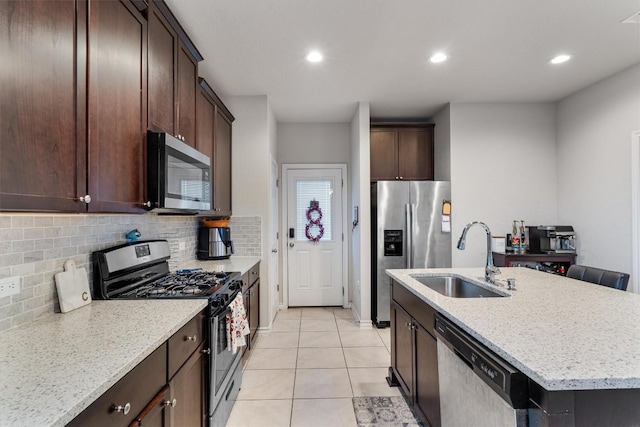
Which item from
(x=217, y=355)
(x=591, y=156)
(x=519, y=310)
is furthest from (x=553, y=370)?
(x=591, y=156)

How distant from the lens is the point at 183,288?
1.85m

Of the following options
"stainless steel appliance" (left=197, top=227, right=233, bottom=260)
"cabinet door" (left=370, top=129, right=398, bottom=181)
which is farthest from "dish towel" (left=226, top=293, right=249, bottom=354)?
"cabinet door" (left=370, top=129, right=398, bottom=181)

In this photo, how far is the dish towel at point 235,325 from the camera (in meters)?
1.94

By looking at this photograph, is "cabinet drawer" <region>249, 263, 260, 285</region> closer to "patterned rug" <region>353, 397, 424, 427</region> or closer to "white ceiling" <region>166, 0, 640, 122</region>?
"patterned rug" <region>353, 397, 424, 427</region>

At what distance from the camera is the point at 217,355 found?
5.78 feet

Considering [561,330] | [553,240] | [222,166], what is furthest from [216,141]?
[553,240]

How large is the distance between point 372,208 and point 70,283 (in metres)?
3.12

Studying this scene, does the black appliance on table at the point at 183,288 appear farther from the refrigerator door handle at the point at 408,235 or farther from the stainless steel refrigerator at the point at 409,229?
the refrigerator door handle at the point at 408,235

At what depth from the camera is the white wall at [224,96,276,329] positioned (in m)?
3.41

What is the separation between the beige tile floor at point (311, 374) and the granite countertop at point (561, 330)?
1052mm

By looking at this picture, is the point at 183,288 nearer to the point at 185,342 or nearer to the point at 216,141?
the point at 185,342

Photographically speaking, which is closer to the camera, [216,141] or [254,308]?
[216,141]

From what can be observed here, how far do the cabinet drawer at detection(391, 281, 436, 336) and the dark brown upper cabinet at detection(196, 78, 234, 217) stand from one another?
1.71m

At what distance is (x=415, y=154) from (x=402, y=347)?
277 centimetres
